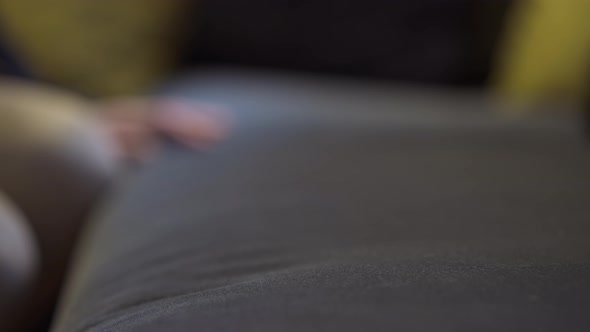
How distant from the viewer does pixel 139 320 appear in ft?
1.33

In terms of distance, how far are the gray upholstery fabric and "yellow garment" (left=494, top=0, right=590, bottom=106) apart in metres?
0.21

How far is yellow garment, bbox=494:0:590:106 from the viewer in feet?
3.67

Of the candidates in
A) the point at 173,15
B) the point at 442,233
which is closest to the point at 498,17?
the point at 173,15

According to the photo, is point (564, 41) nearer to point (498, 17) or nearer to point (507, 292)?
point (498, 17)

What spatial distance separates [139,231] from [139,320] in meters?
0.23

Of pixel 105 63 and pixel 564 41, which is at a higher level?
pixel 564 41

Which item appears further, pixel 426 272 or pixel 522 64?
pixel 522 64

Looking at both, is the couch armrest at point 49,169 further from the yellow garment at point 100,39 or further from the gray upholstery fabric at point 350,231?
the yellow garment at point 100,39

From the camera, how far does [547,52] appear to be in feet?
3.78

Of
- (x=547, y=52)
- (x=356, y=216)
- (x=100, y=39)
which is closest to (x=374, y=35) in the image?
(x=547, y=52)

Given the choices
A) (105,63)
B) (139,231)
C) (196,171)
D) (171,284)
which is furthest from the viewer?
(105,63)

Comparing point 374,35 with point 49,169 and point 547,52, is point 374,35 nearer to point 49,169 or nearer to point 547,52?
point 547,52

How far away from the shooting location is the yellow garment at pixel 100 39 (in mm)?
1390

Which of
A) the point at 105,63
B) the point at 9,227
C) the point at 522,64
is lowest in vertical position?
the point at 105,63
